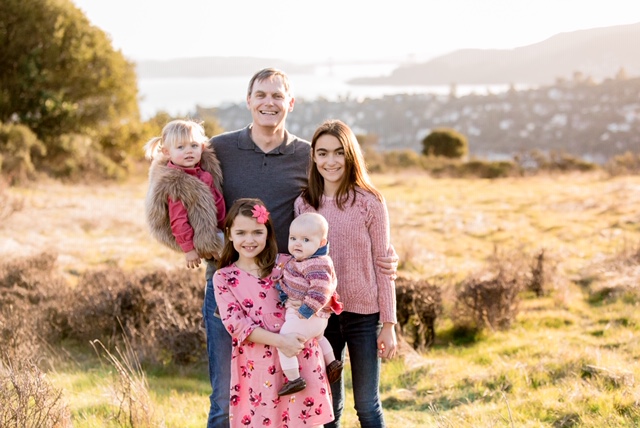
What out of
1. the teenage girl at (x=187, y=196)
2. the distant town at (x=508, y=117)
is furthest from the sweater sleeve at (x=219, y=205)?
the distant town at (x=508, y=117)

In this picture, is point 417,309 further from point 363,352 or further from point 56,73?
point 56,73

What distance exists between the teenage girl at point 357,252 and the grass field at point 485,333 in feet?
1.19

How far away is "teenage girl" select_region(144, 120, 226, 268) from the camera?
3.40 metres

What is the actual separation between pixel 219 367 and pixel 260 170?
1.05 m

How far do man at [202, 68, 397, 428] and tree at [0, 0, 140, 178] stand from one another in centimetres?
2148

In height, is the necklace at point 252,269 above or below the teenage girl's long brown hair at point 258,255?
below

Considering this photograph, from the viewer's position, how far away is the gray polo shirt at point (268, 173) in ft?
11.3

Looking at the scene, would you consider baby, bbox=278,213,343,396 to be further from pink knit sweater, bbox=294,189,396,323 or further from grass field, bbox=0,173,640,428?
grass field, bbox=0,173,640,428

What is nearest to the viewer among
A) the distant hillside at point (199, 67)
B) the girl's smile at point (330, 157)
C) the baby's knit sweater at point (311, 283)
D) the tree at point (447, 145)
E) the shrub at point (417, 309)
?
the baby's knit sweater at point (311, 283)

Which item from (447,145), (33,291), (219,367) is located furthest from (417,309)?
(447,145)

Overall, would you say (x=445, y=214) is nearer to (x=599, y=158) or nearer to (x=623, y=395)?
(x=623, y=395)

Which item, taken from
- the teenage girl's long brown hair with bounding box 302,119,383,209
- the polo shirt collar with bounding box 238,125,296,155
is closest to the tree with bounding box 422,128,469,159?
the polo shirt collar with bounding box 238,125,296,155

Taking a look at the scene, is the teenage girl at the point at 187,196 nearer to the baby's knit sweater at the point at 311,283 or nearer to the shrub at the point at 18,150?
the baby's knit sweater at the point at 311,283

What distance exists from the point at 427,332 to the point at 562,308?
219 cm
